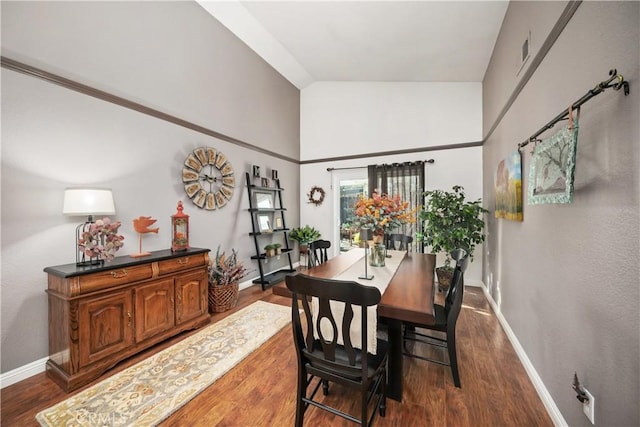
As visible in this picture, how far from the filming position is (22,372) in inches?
74.7

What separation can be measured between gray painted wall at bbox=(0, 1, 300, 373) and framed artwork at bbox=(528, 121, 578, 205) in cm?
357

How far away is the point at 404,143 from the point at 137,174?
4.21m

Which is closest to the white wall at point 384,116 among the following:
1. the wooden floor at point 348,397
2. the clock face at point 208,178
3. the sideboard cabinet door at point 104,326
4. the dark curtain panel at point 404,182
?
the dark curtain panel at point 404,182

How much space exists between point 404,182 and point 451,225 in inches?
50.1

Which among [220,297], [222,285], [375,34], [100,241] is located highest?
[375,34]

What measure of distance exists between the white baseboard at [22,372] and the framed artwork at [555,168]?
12.7ft

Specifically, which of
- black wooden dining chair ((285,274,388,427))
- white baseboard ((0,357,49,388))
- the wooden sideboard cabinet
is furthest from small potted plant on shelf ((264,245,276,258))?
black wooden dining chair ((285,274,388,427))

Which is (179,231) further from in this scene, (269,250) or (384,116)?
(384,116)

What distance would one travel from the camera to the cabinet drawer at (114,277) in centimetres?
188

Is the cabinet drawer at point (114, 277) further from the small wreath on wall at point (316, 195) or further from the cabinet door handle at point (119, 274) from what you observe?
the small wreath on wall at point (316, 195)

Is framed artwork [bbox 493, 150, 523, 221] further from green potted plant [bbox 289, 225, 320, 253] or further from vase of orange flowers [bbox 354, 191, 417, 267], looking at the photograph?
green potted plant [bbox 289, 225, 320, 253]

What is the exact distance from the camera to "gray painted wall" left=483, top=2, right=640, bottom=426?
0.94m

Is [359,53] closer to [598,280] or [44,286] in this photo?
[598,280]

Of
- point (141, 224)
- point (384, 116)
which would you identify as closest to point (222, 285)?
point (141, 224)
